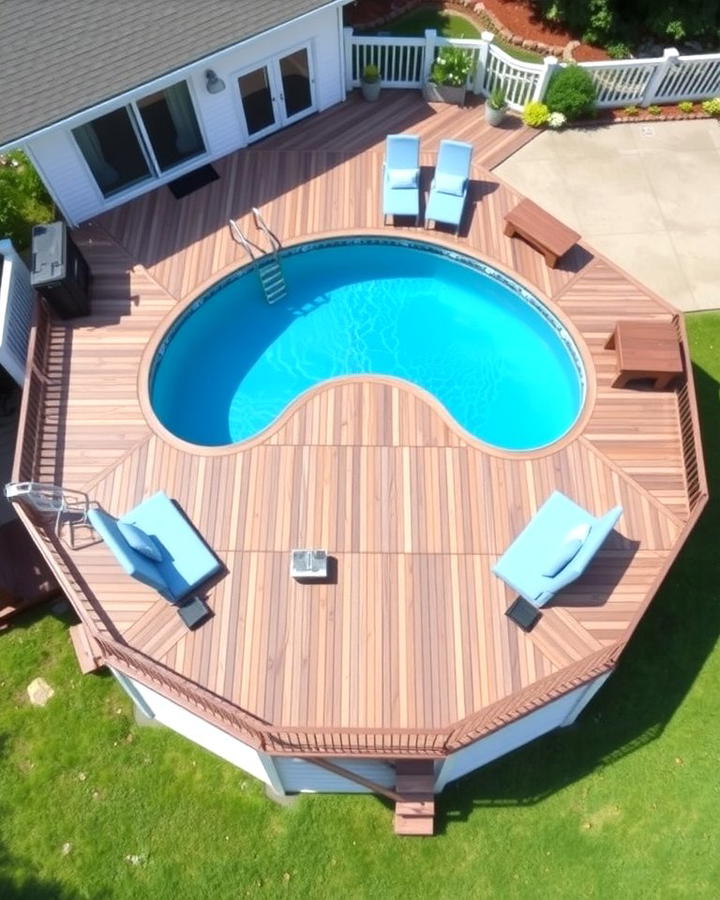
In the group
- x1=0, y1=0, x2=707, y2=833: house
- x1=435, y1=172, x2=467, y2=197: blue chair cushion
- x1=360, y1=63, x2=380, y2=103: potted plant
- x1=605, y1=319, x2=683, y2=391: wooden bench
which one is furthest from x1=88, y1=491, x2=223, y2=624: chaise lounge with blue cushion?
x1=360, y1=63, x2=380, y2=103: potted plant

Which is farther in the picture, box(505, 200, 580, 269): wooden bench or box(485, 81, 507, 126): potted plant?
box(485, 81, 507, 126): potted plant

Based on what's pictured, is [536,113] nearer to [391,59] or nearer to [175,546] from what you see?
[391,59]

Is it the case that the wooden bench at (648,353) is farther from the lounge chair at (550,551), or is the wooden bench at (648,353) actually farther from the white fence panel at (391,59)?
the white fence panel at (391,59)

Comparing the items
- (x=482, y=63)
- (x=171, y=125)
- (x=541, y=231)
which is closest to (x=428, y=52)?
(x=482, y=63)

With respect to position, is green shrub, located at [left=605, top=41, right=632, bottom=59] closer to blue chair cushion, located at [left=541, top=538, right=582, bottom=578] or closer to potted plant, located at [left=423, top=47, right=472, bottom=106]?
potted plant, located at [left=423, top=47, right=472, bottom=106]

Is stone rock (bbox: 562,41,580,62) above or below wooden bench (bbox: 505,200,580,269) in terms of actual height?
above

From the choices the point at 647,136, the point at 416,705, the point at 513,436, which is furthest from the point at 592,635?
the point at 647,136

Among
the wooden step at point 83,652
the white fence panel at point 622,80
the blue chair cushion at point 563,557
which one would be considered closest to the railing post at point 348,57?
the white fence panel at point 622,80
